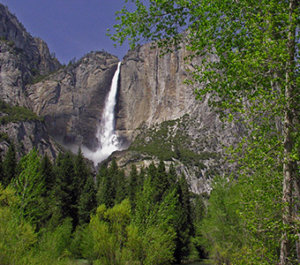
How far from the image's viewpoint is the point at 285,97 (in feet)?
23.9

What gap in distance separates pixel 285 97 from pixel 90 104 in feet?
589

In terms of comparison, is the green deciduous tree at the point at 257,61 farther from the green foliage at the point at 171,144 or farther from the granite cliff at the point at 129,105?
the granite cliff at the point at 129,105

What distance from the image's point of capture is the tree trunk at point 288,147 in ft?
22.6

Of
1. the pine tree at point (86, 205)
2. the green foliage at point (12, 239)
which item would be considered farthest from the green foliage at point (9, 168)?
the green foliage at point (12, 239)

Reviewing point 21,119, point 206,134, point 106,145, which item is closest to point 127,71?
point 106,145

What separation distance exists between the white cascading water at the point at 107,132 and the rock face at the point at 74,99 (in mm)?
3042

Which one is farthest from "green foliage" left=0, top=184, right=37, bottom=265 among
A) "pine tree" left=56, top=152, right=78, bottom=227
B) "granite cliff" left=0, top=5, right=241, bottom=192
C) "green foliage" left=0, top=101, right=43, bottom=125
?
"granite cliff" left=0, top=5, right=241, bottom=192

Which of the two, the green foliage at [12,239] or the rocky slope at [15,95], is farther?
the rocky slope at [15,95]

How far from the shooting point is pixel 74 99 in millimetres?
183250

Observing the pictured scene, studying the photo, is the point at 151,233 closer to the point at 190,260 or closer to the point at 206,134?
the point at 190,260

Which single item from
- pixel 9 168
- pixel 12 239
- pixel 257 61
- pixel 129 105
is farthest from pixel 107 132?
pixel 257 61

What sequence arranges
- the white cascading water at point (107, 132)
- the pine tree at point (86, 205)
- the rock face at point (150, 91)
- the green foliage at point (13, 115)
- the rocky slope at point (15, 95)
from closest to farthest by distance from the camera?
the pine tree at point (86, 205), the rocky slope at point (15, 95), the green foliage at point (13, 115), the rock face at point (150, 91), the white cascading water at point (107, 132)

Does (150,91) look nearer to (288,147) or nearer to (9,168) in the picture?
(9,168)

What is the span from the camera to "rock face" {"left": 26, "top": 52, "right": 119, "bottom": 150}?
175 meters
